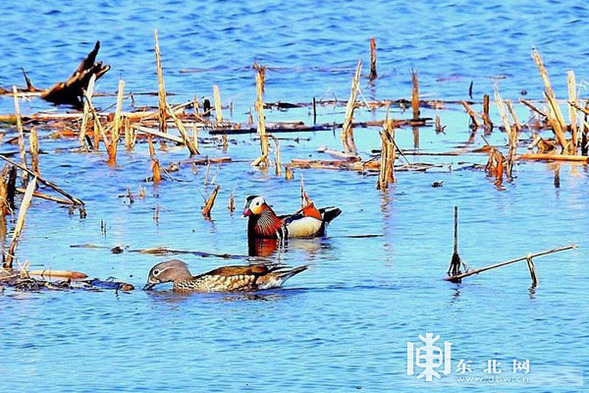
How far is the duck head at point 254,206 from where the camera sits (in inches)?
504

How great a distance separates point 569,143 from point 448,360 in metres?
7.64

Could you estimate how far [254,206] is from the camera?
12.9 m

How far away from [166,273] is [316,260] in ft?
5.35

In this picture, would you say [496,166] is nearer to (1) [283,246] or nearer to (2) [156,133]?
(1) [283,246]

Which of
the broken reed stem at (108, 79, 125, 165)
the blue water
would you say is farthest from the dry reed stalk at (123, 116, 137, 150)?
the broken reed stem at (108, 79, 125, 165)

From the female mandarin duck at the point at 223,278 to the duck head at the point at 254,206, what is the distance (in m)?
2.38

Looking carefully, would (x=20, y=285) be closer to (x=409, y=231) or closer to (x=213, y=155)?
(x=409, y=231)

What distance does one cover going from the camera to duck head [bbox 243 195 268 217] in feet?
42.0

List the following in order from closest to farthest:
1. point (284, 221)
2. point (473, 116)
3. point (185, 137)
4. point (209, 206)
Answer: point (284, 221), point (209, 206), point (185, 137), point (473, 116)

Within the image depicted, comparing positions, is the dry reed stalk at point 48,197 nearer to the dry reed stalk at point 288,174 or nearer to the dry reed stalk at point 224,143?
the dry reed stalk at point 288,174

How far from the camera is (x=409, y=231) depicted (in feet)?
40.9

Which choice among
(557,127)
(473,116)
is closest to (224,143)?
(473,116)

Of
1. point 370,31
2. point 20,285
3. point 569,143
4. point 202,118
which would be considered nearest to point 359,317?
point 20,285

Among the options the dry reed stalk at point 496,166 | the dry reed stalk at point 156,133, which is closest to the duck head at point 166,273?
the dry reed stalk at point 496,166
